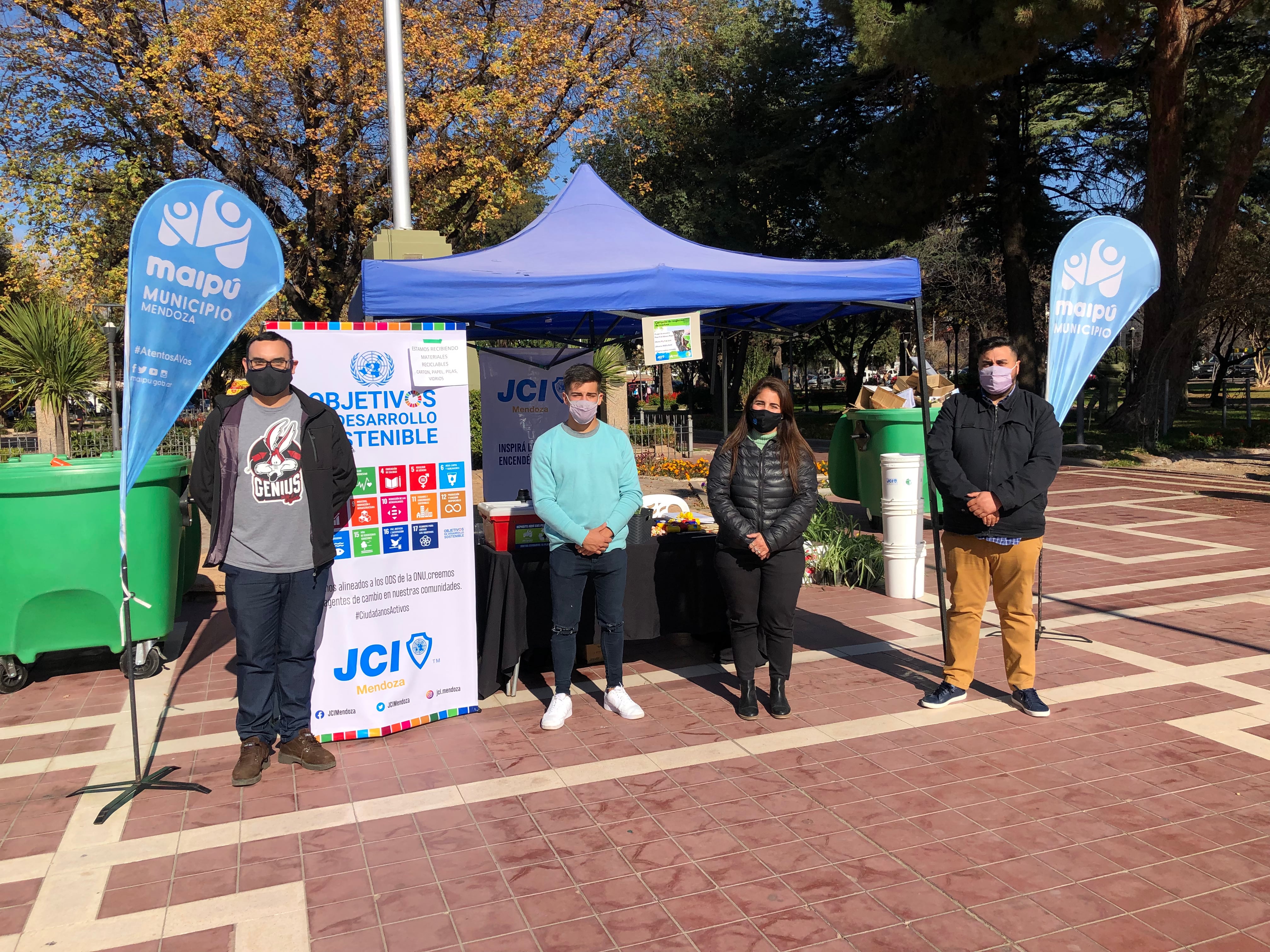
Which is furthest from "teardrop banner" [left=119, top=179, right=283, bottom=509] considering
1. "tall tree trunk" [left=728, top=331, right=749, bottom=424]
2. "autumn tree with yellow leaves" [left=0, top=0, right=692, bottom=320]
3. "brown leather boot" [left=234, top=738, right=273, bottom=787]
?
"tall tree trunk" [left=728, top=331, right=749, bottom=424]

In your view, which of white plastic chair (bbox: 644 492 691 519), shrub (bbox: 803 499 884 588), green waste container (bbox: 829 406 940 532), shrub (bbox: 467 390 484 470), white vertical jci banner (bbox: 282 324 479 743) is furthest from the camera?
shrub (bbox: 467 390 484 470)

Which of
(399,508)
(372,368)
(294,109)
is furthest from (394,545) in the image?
(294,109)

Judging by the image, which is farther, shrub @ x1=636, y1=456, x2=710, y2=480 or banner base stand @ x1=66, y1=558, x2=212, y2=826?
shrub @ x1=636, y1=456, x2=710, y2=480

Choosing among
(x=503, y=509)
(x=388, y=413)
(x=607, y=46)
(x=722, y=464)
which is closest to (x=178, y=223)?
(x=388, y=413)

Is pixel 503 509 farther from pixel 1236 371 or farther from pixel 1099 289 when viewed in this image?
pixel 1236 371

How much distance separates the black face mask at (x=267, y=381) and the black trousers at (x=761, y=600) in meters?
2.32

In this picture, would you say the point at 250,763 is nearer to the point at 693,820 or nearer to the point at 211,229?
the point at 693,820

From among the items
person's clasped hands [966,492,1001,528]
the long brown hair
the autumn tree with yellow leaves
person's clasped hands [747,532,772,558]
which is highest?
the autumn tree with yellow leaves

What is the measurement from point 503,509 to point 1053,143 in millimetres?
24093

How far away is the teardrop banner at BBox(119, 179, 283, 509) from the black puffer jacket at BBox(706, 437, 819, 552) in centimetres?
238

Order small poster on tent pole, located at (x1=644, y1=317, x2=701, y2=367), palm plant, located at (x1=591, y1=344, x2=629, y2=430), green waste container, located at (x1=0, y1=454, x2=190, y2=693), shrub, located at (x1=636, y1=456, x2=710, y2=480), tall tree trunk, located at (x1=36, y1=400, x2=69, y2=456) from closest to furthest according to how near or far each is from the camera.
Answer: green waste container, located at (x1=0, y1=454, x2=190, y2=693) → small poster on tent pole, located at (x1=644, y1=317, x2=701, y2=367) → palm plant, located at (x1=591, y1=344, x2=629, y2=430) → tall tree trunk, located at (x1=36, y1=400, x2=69, y2=456) → shrub, located at (x1=636, y1=456, x2=710, y2=480)

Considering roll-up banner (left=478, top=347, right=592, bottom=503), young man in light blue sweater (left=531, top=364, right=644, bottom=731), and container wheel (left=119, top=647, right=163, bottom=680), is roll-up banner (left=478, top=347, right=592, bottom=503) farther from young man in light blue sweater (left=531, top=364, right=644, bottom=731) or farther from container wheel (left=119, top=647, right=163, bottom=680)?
young man in light blue sweater (left=531, top=364, right=644, bottom=731)

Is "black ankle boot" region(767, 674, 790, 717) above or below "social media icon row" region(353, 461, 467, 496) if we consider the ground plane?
below

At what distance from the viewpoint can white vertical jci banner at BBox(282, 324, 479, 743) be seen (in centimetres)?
466
